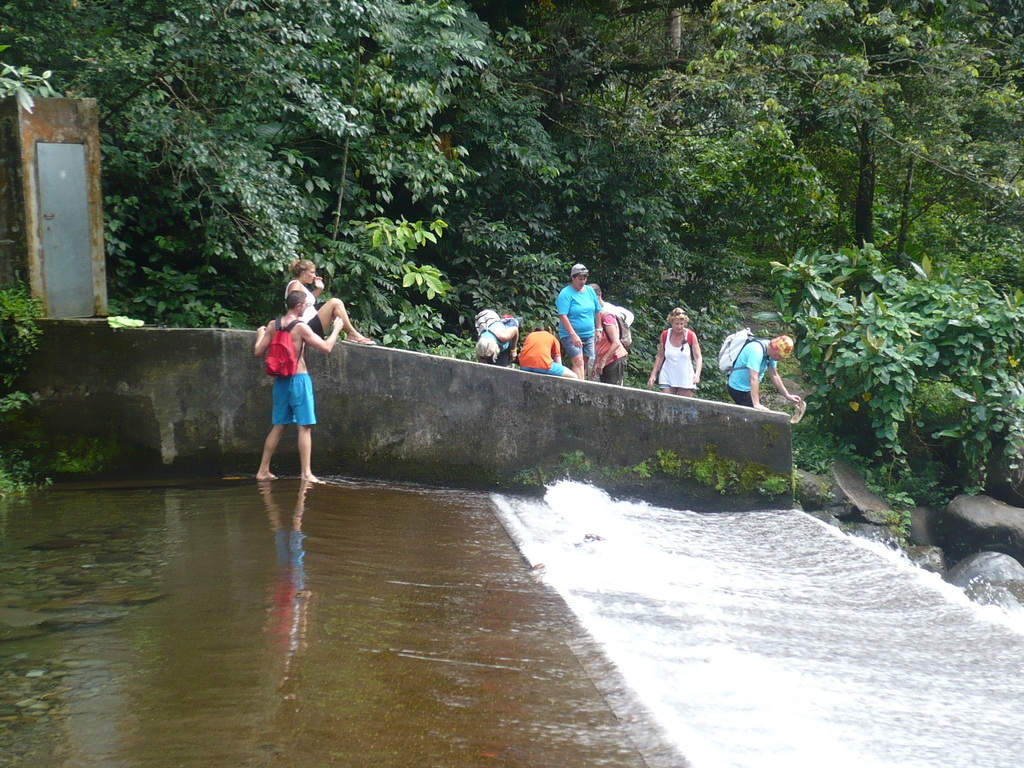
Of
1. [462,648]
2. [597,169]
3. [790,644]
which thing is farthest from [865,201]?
[462,648]

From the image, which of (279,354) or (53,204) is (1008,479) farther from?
(53,204)

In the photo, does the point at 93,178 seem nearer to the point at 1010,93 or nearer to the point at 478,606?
the point at 478,606

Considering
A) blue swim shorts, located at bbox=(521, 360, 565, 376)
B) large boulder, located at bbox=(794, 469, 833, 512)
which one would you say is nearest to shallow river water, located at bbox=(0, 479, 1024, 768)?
blue swim shorts, located at bbox=(521, 360, 565, 376)

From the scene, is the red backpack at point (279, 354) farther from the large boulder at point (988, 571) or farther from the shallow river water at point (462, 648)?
the large boulder at point (988, 571)

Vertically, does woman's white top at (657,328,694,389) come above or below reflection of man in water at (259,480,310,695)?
above

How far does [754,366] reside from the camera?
1034cm

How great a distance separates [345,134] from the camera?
11383mm

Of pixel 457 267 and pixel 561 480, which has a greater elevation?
pixel 457 267

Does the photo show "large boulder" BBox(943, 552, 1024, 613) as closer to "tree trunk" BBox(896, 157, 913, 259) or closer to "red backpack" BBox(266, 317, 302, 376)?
"red backpack" BBox(266, 317, 302, 376)

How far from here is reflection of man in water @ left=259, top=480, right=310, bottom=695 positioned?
417cm

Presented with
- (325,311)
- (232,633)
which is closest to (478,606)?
(232,633)

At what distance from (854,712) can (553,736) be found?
4.79 ft

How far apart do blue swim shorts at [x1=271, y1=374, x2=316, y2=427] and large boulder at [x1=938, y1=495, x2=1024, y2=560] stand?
7614 mm

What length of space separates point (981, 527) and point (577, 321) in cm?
520
